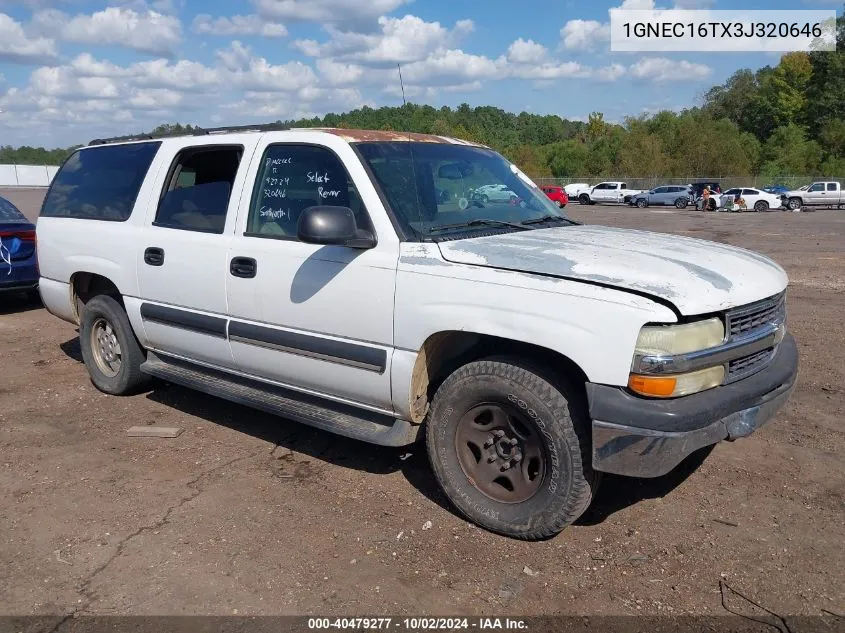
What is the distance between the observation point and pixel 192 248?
4.61 m

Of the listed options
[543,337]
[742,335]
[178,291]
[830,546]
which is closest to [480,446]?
[543,337]

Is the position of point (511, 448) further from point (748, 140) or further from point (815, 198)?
point (748, 140)

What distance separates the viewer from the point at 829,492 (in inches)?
154

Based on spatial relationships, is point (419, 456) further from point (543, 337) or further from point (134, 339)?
point (134, 339)

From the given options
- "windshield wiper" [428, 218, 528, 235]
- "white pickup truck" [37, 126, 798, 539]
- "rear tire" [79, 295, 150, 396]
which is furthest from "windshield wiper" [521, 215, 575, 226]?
"rear tire" [79, 295, 150, 396]

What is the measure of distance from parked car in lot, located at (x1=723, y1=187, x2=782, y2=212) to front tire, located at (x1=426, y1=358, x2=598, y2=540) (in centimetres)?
3868

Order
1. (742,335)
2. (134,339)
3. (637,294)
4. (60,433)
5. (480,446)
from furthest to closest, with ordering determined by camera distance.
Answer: (134,339) < (60,433) < (480,446) < (742,335) < (637,294)

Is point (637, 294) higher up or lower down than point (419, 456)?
higher up

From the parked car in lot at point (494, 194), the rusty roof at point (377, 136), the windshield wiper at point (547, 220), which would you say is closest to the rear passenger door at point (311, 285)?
the rusty roof at point (377, 136)

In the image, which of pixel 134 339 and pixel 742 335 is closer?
pixel 742 335

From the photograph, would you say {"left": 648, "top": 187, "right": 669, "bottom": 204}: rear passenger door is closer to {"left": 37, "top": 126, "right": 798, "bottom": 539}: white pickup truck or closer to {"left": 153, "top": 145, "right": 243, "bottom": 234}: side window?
{"left": 37, "top": 126, "right": 798, "bottom": 539}: white pickup truck

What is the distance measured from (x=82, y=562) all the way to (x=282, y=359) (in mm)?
1453

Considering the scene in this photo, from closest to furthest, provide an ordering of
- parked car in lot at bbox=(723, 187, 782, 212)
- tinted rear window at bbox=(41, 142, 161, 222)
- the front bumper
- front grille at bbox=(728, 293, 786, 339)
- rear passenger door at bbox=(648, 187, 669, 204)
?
the front bumper → front grille at bbox=(728, 293, 786, 339) → tinted rear window at bbox=(41, 142, 161, 222) → parked car in lot at bbox=(723, 187, 782, 212) → rear passenger door at bbox=(648, 187, 669, 204)

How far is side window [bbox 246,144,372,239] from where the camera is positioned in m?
4.01
